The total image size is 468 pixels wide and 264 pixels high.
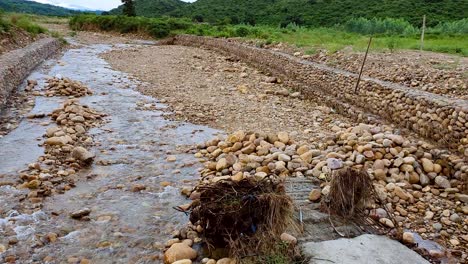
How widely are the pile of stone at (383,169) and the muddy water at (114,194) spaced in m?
0.62

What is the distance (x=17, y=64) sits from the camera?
12.6m

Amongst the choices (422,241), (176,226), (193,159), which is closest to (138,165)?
(193,159)

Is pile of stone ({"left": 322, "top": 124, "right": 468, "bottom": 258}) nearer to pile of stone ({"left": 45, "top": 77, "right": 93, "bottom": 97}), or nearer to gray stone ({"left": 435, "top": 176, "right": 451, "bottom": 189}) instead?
gray stone ({"left": 435, "top": 176, "right": 451, "bottom": 189})

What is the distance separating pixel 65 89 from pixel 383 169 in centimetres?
929

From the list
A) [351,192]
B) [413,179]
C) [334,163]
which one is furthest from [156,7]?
[351,192]

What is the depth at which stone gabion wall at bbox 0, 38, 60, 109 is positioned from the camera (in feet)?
34.3

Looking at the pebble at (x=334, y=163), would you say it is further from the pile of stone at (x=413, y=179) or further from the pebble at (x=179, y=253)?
the pebble at (x=179, y=253)

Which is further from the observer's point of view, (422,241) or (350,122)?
(350,122)

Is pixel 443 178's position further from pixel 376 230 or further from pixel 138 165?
pixel 138 165

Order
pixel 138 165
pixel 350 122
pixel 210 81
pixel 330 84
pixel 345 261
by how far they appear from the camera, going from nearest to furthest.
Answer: pixel 345 261 < pixel 138 165 < pixel 350 122 < pixel 330 84 < pixel 210 81

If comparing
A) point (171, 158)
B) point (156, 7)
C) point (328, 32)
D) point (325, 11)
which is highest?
point (156, 7)

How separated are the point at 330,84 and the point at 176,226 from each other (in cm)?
812

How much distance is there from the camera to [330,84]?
11.7 m

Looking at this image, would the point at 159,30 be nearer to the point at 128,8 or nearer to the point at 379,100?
the point at 128,8
